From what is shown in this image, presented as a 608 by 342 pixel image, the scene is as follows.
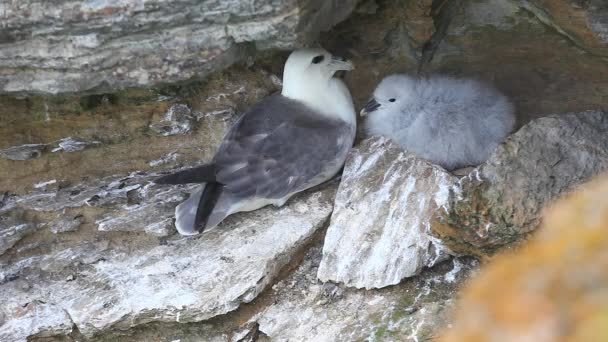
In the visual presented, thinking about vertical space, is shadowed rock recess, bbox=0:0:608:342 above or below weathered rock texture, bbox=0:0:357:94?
→ below

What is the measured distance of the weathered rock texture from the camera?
262 cm

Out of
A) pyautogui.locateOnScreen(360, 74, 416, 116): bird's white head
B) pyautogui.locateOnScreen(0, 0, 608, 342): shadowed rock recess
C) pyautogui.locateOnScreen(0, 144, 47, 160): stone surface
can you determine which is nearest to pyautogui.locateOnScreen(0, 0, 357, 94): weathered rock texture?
pyautogui.locateOnScreen(0, 0, 608, 342): shadowed rock recess

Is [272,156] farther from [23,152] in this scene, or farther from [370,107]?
[23,152]

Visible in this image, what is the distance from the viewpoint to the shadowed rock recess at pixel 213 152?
2.79m

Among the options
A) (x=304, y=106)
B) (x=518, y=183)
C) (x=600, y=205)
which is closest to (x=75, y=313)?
(x=304, y=106)

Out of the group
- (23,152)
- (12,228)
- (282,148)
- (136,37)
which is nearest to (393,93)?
(282,148)

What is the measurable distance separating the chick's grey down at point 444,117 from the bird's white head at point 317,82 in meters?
0.14

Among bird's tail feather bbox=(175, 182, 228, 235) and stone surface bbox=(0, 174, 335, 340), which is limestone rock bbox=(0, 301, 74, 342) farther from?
bird's tail feather bbox=(175, 182, 228, 235)

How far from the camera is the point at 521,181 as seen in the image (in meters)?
2.89

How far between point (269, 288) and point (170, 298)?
421 mm

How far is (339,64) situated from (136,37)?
3.70 ft

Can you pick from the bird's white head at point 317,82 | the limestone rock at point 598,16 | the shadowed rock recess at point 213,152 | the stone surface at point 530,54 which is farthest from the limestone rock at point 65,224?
the limestone rock at point 598,16

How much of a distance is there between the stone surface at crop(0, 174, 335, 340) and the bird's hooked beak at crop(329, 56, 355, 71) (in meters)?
0.61

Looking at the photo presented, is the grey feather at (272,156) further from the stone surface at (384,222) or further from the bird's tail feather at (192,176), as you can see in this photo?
the stone surface at (384,222)
